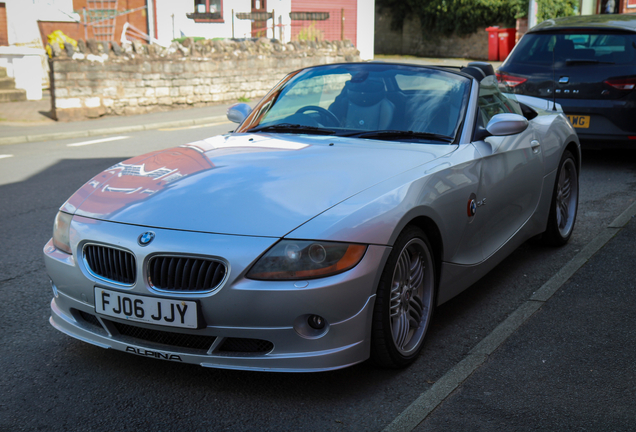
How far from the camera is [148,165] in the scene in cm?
372

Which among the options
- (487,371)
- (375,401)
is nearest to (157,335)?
(375,401)

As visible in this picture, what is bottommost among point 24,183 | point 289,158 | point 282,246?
point 24,183

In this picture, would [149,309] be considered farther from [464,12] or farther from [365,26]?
[464,12]

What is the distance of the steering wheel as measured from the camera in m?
4.25

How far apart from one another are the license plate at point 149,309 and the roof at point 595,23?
7178mm

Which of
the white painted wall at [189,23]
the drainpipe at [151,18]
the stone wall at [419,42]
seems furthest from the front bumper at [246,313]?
the stone wall at [419,42]

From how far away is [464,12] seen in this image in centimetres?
3741

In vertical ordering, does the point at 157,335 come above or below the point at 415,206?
below

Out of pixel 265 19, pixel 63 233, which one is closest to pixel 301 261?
pixel 63 233

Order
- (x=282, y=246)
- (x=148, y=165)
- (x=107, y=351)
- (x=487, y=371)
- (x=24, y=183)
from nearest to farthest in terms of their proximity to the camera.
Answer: (x=282, y=246) → (x=487, y=371) → (x=107, y=351) → (x=148, y=165) → (x=24, y=183)

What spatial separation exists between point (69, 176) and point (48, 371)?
5.78 metres

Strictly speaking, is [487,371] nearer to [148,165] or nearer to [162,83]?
[148,165]

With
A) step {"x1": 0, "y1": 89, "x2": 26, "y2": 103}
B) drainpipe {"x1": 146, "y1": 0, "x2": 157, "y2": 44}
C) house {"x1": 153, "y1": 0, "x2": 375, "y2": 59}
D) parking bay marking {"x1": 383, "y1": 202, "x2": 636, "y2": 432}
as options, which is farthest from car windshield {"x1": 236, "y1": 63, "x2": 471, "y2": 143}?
drainpipe {"x1": 146, "y1": 0, "x2": 157, "y2": 44}

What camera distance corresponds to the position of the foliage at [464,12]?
3116 cm
